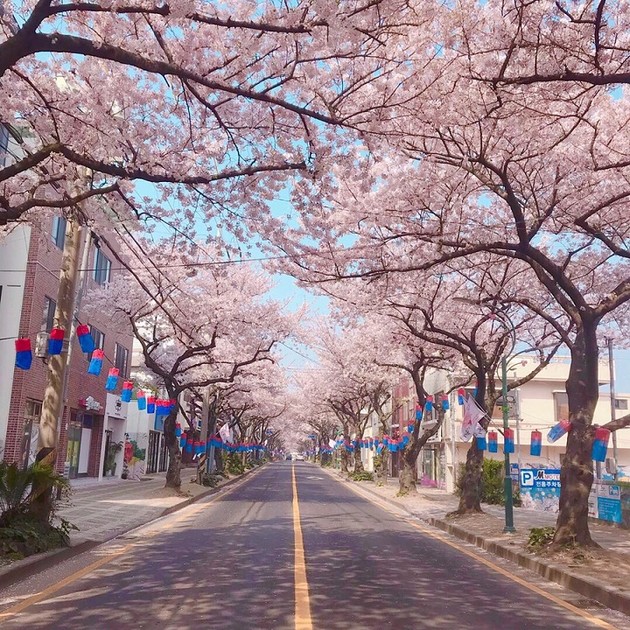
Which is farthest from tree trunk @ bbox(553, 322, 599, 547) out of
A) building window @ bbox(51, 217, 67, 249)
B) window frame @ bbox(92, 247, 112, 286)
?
window frame @ bbox(92, 247, 112, 286)

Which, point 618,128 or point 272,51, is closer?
point 272,51

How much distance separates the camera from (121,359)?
36906mm

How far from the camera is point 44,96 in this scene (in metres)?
9.98

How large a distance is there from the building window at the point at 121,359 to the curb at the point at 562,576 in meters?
25.7

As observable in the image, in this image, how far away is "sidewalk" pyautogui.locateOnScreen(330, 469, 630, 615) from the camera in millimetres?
8570

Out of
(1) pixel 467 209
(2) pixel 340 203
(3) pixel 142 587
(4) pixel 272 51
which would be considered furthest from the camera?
(1) pixel 467 209

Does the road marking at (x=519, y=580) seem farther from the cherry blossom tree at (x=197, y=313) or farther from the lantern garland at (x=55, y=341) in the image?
the cherry blossom tree at (x=197, y=313)

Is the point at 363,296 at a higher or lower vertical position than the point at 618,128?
lower

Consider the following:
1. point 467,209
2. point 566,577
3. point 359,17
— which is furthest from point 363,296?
point 359,17

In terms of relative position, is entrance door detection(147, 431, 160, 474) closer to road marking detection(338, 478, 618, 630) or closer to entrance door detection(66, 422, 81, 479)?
entrance door detection(66, 422, 81, 479)

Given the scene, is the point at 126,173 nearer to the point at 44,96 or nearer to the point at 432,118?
the point at 44,96

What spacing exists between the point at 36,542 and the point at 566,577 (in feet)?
25.9

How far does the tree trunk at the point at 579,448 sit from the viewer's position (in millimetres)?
11281

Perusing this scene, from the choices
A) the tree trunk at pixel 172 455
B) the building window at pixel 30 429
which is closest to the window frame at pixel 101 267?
the building window at pixel 30 429
